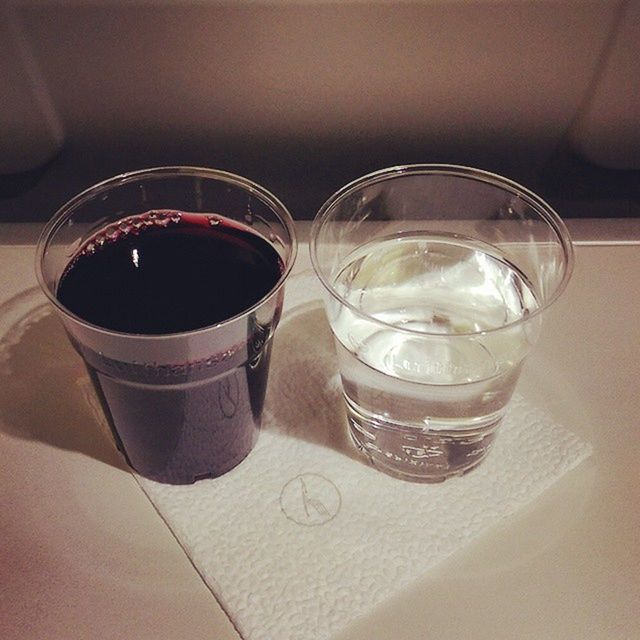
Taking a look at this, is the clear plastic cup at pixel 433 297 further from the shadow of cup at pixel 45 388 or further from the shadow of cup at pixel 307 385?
the shadow of cup at pixel 45 388

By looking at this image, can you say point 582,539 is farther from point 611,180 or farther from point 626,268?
point 611,180

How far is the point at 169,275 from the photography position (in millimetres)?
435

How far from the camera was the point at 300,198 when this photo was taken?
0.68 m

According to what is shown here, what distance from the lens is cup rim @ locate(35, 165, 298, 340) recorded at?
1.24 ft

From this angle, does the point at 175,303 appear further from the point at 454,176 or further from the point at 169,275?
the point at 454,176

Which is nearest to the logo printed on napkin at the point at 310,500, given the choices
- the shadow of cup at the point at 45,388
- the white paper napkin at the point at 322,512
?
the white paper napkin at the point at 322,512

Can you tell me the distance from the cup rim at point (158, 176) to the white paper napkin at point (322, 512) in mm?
114

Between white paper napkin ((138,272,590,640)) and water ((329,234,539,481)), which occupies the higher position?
water ((329,234,539,481))

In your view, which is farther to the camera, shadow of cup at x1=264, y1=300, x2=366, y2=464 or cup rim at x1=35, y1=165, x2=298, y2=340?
shadow of cup at x1=264, y1=300, x2=366, y2=464

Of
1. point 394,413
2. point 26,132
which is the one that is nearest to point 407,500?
point 394,413

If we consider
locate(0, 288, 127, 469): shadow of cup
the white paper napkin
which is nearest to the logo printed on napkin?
the white paper napkin

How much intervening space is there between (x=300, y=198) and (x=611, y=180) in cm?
27

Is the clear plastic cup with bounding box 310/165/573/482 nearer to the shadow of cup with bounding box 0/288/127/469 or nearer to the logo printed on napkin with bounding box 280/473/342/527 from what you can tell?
the logo printed on napkin with bounding box 280/473/342/527

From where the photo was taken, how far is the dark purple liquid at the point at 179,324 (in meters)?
0.41
